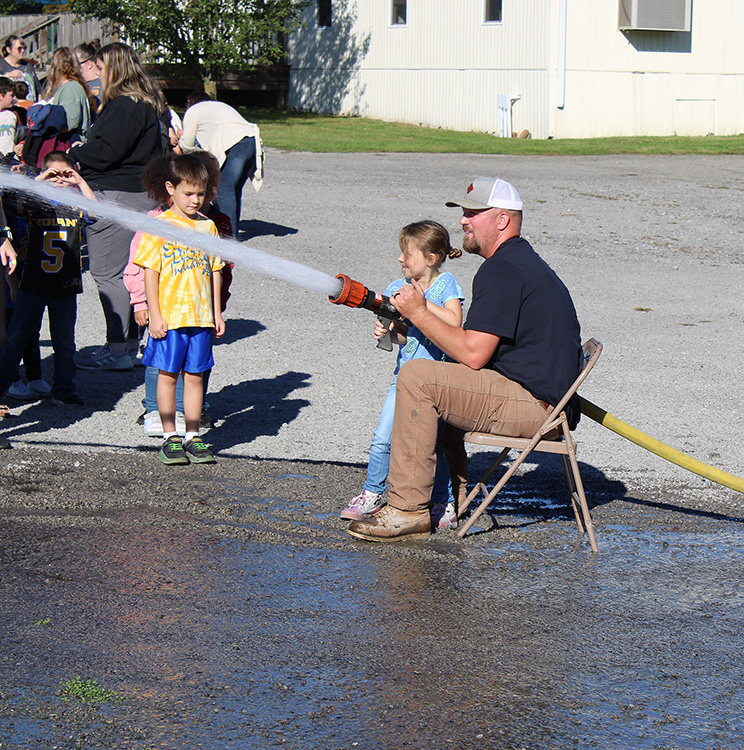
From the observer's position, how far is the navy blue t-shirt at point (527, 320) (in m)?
5.03

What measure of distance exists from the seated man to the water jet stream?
1.61ft

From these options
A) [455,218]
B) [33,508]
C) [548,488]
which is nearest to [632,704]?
[548,488]

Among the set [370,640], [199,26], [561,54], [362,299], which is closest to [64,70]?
[362,299]

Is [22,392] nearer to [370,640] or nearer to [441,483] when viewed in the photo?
[441,483]

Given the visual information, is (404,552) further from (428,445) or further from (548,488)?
(548,488)

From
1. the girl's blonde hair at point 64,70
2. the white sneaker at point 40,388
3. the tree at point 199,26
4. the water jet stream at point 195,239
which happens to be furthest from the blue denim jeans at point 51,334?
the tree at point 199,26

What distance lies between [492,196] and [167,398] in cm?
232

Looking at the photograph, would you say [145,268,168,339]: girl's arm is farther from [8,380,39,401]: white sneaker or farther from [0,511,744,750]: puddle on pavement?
[8,380,39,401]: white sneaker

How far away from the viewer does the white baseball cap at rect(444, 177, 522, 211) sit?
5121 millimetres

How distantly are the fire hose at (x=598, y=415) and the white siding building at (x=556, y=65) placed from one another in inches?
839

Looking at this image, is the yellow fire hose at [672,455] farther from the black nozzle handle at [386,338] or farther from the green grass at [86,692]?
the green grass at [86,692]

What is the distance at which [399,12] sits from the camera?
29547 mm

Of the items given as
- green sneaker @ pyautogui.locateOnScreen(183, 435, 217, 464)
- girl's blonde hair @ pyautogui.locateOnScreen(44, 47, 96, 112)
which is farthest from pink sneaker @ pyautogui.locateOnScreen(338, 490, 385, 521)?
girl's blonde hair @ pyautogui.locateOnScreen(44, 47, 96, 112)

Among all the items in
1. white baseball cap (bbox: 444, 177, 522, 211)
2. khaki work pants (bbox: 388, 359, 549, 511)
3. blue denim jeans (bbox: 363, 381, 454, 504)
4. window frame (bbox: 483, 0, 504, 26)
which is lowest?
blue denim jeans (bbox: 363, 381, 454, 504)
